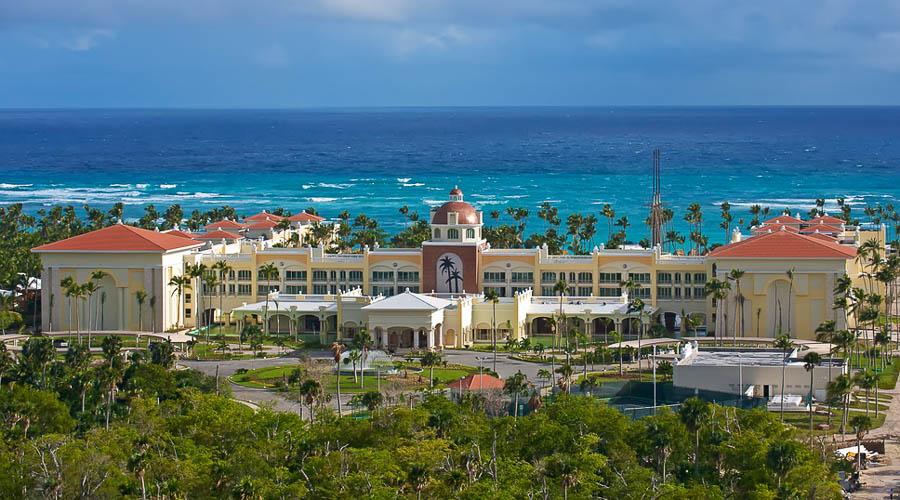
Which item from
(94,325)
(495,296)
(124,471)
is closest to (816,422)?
(495,296)

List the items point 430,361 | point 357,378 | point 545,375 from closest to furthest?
point 545,375 → point 430,361 → point 357,378

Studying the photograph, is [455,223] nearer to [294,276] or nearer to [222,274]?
[294,276]

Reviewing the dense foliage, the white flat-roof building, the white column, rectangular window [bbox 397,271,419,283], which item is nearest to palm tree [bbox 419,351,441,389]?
the dense foliage

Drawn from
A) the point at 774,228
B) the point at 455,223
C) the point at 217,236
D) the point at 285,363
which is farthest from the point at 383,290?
the point at 774,228

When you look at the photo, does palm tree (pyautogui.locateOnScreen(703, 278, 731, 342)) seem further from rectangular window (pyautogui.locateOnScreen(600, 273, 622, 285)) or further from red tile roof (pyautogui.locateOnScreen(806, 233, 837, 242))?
red tile roof (pyautogui.locateOnScreen(806, 233, 837, 242))

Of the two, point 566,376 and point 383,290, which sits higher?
point 383,290

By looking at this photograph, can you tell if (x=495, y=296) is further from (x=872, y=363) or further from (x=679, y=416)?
(x=679, y=416)

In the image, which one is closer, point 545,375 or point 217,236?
point 545,375
